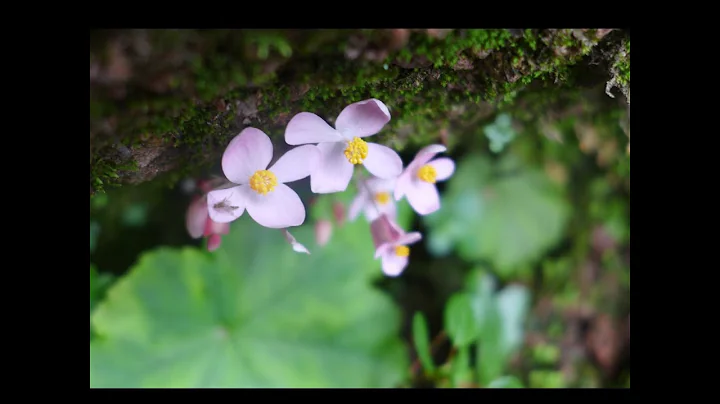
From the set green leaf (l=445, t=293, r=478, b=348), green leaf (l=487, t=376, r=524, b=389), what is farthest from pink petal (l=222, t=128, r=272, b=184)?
green leaf (l=487, t=376, r=524, b=389)

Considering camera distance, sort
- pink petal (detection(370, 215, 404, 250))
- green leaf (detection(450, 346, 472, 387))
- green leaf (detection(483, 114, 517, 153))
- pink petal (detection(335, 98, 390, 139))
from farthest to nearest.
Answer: green leaf (detection(450, 346, 472, 387)) < green leaf (detection(483, 114, 517, 153)) < pink petal (detection(370, 215, 404, 250)) < pink petal (detection(335, 98, 390, 139))

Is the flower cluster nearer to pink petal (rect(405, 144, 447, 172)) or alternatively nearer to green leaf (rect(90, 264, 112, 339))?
pink petal (rect(405, 144, 447, 172))

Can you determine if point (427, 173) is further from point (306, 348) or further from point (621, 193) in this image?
point (621, 193)

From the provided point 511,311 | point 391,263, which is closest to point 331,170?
point 391,263

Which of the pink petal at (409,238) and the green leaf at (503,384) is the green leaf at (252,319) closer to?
the green leaf at (503,384)

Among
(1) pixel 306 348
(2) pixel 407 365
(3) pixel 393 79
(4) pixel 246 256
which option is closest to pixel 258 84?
(3) pixel 393 79

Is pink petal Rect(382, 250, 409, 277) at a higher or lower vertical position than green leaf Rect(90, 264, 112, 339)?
higher
